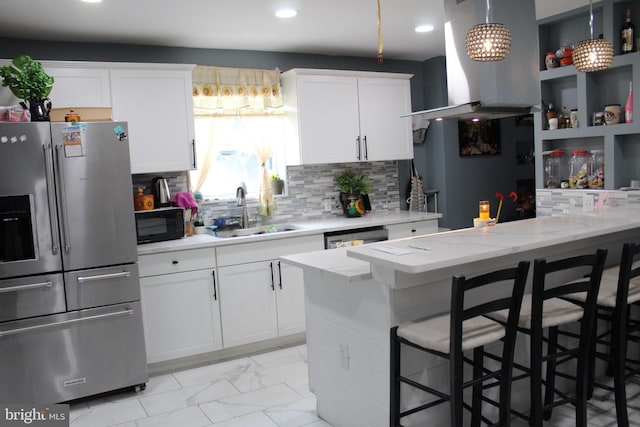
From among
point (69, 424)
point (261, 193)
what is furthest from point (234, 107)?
point (69, 424)

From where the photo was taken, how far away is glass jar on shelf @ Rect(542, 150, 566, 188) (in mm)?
4461

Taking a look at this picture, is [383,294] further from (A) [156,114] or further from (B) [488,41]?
(A) [156,114]

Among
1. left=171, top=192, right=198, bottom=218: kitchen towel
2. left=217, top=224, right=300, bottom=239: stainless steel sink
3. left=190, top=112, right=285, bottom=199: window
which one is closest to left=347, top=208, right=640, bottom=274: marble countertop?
left=217, top=224, right=300, bottom=239: stainless steel sink

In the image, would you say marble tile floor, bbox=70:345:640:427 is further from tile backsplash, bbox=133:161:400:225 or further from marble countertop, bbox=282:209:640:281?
tile backsplash, bbox=133:161:400:225

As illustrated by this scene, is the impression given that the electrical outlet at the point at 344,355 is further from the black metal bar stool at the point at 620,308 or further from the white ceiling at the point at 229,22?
the white ceiling at the point at 229,22

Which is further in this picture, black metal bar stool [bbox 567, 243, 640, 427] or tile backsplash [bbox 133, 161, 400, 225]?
tile backsplash [bbox 133, 161, 400, 225]

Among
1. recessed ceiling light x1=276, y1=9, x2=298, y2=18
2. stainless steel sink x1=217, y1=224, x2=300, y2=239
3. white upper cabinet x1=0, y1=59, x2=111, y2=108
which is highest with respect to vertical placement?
recessed ceiling light x1=276, y1=9, x2=298, y2=18

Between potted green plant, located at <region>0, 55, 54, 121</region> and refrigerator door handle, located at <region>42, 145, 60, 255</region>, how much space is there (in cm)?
31

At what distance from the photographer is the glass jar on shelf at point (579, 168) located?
13.8 ft

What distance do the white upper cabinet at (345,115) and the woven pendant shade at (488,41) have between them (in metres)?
2.29

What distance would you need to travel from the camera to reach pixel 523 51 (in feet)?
10.5

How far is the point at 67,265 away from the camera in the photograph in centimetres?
337

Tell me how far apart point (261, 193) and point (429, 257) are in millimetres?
2831

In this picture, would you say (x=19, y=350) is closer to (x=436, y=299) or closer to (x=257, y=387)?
(x=257, y=387)
